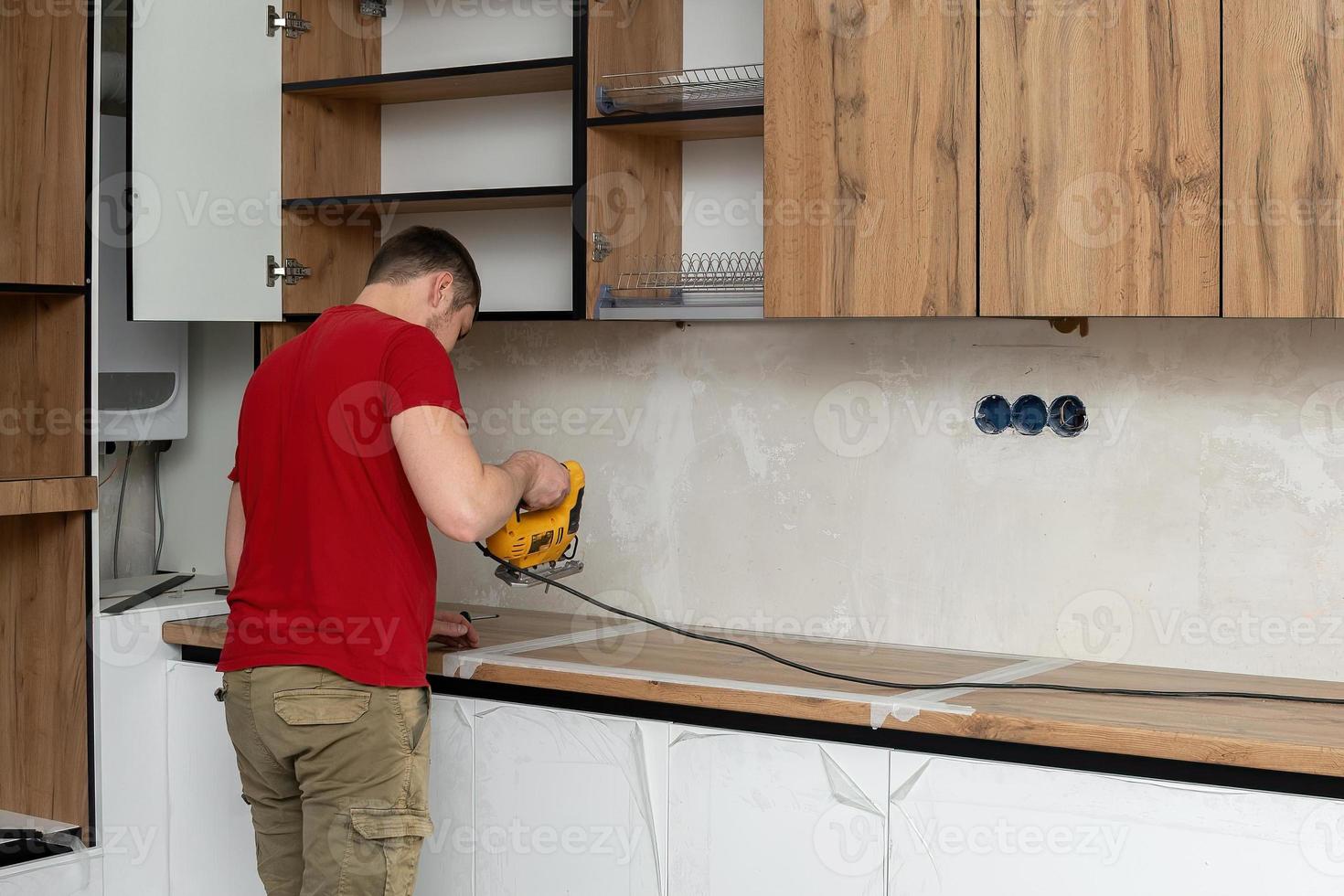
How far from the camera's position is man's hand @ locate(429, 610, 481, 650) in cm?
259

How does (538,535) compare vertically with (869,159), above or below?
below

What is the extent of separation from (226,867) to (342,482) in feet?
3.90

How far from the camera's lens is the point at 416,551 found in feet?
7.07

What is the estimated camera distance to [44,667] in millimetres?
2805

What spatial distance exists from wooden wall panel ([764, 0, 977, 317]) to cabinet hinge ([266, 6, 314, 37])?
1.19 metres

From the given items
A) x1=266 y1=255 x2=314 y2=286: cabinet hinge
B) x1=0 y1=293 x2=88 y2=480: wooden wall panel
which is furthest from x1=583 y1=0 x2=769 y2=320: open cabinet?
x1=0 y1=293 x2=88 y2=480: wooden wall panel

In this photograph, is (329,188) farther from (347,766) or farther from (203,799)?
(347,766)

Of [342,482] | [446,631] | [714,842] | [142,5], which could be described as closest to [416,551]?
[342,482]

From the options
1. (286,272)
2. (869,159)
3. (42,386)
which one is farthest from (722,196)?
(42,386)

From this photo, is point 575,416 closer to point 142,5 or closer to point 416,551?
point 416,551

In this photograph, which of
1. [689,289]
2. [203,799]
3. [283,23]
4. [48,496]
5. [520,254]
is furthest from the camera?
[520,254]

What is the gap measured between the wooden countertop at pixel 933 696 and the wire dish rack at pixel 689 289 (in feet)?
2.15

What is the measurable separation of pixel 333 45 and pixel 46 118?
2.31ft

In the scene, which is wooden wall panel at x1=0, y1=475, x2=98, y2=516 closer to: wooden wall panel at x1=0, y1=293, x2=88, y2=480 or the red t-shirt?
wooden wall panel at x1=0, y1=293, x2=88, y2=480
